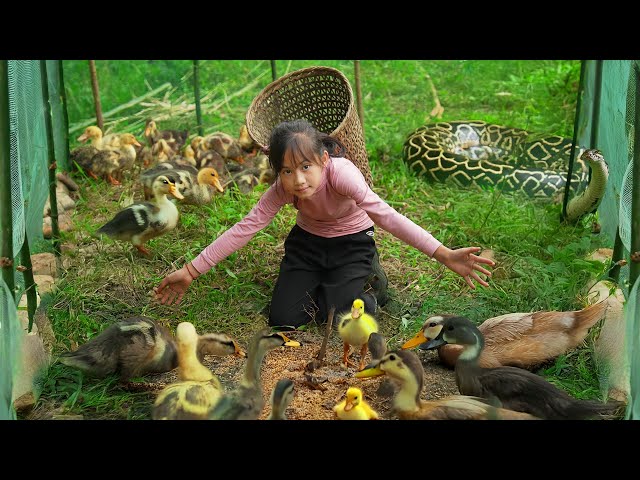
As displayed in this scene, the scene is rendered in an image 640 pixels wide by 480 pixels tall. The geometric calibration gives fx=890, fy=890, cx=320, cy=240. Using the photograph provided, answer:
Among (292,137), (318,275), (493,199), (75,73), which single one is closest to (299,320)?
(318,275)

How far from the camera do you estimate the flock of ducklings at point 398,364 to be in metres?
3.70

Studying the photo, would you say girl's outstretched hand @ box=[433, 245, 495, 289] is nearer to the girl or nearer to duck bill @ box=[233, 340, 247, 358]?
the girl

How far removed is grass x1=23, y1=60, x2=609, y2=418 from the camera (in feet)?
15.5

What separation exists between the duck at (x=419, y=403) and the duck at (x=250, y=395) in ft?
1.78

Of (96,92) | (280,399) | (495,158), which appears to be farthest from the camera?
(495,158)

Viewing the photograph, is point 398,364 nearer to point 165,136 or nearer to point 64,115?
point 64,115

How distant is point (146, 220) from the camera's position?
5.61m

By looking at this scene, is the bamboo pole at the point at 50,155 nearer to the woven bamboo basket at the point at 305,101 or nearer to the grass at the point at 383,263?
the grass at the point at 383,263

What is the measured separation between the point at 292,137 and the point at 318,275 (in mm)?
1101

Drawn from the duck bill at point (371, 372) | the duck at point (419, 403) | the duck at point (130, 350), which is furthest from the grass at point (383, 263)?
the duck bill at point (371, 372)

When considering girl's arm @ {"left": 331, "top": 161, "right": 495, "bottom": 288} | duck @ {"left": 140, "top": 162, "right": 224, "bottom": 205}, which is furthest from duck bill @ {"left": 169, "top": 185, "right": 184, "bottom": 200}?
Result: girl's arm @ {"left": 331, "top": 161, "right": 495, "bottom": 288}

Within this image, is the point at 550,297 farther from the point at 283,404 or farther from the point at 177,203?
the point at 177,203

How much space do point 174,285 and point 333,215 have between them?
1001 millimetres

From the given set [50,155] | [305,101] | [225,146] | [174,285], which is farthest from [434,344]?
[225,146]
